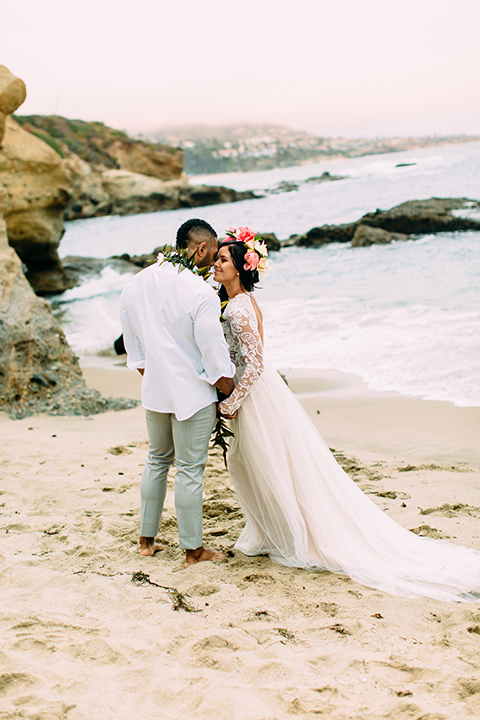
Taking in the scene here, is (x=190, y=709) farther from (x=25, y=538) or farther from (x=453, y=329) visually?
(x=453, y=329)

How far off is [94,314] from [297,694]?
41.2 ft

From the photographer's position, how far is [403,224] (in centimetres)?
2338

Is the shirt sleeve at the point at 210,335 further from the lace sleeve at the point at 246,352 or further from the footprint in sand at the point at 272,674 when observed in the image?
the footprint in sand at the point at 272,674

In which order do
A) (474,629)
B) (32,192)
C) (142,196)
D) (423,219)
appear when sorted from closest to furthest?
(474,629)
(32,192)
(423,219)
(142,196)

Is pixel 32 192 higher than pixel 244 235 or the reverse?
higher

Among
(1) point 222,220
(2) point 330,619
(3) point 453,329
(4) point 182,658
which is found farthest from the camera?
(1) point 222,220

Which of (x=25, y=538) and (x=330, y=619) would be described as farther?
(x=25, y=538)

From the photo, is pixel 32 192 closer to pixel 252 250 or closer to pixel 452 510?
pixel 252 250

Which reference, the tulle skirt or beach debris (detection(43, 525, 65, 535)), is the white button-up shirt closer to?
the tulle skirt

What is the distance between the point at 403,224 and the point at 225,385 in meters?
21.8

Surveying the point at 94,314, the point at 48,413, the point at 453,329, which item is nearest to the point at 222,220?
the point at 94,314

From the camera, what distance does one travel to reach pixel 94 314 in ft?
46.0

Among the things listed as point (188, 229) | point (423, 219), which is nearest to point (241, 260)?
point (188, 229)

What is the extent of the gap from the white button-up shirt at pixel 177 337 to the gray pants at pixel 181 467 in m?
0.12
